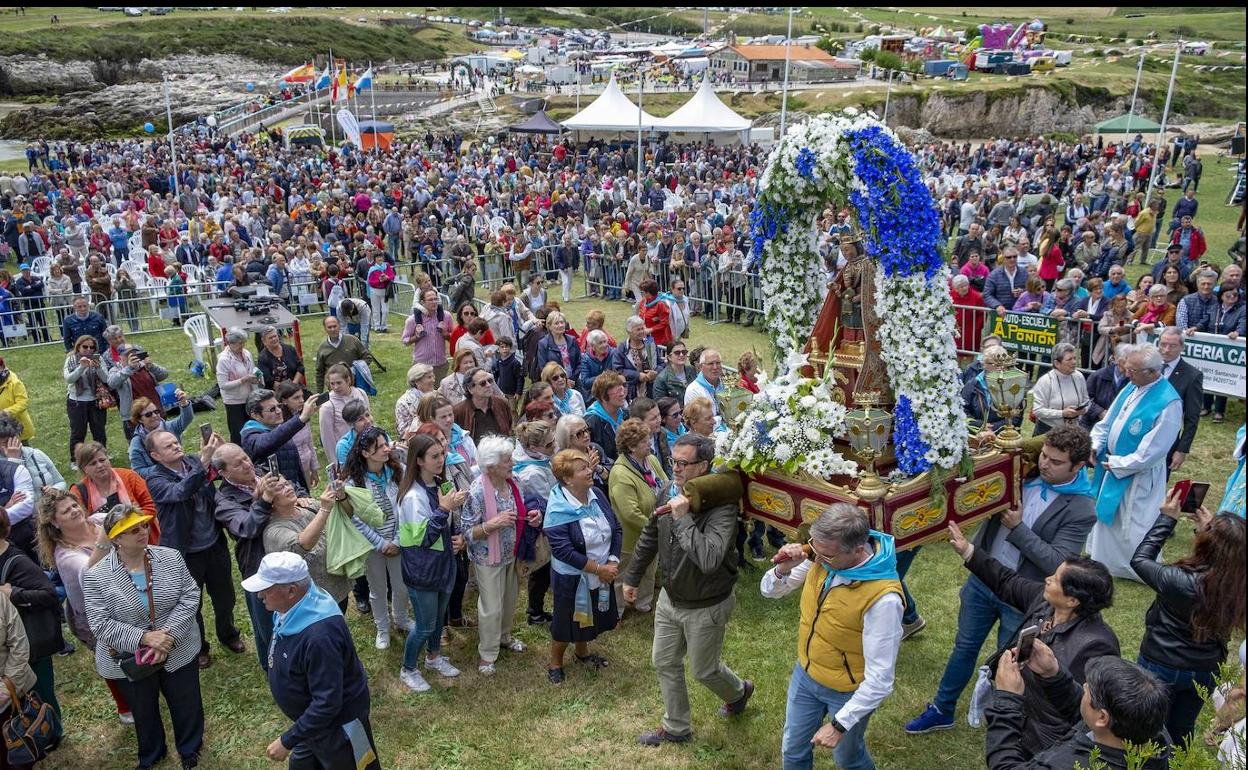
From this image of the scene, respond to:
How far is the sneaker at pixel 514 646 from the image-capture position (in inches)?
281

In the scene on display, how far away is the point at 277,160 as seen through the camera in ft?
123

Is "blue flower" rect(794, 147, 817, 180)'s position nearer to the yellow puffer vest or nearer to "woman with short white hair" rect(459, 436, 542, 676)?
the yellow puffer vest

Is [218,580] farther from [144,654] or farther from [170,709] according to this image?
[144,654]

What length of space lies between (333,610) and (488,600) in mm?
2160

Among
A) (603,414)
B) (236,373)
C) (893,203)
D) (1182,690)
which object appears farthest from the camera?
(236,373)

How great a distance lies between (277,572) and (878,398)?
12.5 ft

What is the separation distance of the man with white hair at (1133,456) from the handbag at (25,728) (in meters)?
7.91

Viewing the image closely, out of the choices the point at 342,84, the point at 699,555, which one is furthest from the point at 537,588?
the point at 342,84

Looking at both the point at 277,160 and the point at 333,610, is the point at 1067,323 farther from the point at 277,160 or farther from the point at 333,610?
the point at 277,160

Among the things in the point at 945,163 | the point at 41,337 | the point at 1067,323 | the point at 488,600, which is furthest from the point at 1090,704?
the point at 945,163

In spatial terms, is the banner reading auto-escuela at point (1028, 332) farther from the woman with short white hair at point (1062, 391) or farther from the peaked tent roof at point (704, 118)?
the peaked tent roof at point (704, 118)

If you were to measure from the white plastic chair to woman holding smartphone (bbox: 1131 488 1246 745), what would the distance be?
45.1 feet

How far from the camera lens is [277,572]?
439 cm

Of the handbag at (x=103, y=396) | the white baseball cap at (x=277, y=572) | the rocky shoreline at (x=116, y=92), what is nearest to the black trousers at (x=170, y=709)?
the white baseball cap at (x=277, y=572)
